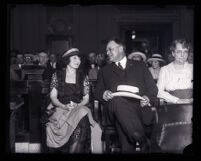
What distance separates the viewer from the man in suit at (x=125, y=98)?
7598 millimetres

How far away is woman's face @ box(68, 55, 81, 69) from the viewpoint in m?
7.71

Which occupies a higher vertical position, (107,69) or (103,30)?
(103,30)

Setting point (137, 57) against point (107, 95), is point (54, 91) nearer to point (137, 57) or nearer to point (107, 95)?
point (107, 95)

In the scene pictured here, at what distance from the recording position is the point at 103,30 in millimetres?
7773

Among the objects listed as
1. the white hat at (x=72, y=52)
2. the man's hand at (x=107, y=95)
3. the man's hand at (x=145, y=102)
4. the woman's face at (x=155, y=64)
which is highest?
the white hat at (x=72, y=52)

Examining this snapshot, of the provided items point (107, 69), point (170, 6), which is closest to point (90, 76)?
point (107, 69)

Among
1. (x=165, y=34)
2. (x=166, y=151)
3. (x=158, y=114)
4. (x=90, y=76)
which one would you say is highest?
(x=165, y=34)

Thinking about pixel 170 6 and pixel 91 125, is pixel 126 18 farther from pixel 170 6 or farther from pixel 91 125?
pixel 91 125

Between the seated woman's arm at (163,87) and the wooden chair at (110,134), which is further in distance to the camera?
the seated woman's arm at (163,87)

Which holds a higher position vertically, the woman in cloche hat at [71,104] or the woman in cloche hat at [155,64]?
the woman in cloche hat at [155,64]

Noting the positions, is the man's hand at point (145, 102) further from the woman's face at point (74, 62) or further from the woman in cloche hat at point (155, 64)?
the woman's face at point (74, 62)

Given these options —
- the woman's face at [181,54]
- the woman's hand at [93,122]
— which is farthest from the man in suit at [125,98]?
the woman's face at [181,54]

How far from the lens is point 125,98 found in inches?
303
